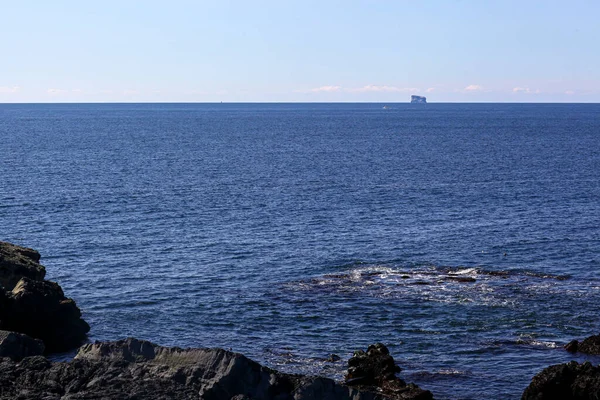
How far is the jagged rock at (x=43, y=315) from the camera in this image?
4912 centimetres

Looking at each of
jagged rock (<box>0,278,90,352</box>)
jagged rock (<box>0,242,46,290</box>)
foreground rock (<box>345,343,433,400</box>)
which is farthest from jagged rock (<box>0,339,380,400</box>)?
jagged rock (<box>0,242,46,290</box>)

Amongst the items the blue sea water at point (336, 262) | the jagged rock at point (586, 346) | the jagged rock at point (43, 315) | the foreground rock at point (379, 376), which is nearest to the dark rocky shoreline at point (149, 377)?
the foreground rock at point (379, 376)

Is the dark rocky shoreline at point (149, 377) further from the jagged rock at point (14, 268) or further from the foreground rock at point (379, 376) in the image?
the jagged rock at point (14, 268)

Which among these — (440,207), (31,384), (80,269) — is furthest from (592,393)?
(440,207)

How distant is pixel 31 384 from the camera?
30.8m

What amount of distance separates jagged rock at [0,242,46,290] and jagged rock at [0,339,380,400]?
79.9ft

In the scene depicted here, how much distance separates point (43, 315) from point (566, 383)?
31770mm

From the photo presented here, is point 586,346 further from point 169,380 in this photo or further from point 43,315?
point 43,315

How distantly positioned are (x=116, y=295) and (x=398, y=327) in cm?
2358

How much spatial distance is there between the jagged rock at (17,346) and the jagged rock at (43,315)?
41.8 ft

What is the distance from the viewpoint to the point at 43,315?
50.5 meters

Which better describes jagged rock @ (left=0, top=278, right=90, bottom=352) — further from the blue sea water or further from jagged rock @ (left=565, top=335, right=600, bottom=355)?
jagged rock @ (left=565, top=335, right=600, bottom=355)

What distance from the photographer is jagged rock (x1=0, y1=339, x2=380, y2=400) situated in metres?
29.8

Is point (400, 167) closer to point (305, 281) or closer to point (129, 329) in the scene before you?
point (305, 281)
